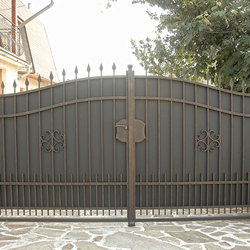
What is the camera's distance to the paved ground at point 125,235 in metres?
3.08

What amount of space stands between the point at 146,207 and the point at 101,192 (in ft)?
2.26

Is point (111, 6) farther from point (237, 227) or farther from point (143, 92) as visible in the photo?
point (237, 227)

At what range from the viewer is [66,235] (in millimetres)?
3387

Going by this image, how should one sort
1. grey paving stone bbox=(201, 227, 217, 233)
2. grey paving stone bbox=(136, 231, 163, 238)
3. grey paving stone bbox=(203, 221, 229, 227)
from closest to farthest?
grey paving stone bbox=(136, 231, 163, 238)
grey paving stone bbox=(201, 227, 217, 233)
grey paving stone bbox=(203, 221, 229, 227)

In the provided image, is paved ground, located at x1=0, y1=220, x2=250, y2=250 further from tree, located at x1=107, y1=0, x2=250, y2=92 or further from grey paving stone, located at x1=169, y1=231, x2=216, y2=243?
tree, located at x1=107, y1=0, x2=250, y2=92

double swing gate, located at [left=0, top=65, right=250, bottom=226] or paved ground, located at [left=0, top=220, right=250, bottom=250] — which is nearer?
paved ground, located at [left=0, top=220, right=250, bottom=250]

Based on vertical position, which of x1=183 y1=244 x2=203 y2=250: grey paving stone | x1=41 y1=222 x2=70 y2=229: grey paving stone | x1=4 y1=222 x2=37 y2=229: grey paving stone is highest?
x1=183 y1=244 x2=203 y2=250: grey paving stone

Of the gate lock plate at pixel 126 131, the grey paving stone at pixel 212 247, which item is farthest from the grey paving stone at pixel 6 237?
the grey paving stone at pixel 212 247

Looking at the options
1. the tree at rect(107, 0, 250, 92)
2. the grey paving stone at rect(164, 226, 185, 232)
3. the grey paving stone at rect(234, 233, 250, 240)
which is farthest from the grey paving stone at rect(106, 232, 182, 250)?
the tree at rect(107, 0, 250, 92)

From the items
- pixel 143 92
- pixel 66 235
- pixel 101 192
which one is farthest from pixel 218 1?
pixel 66 235

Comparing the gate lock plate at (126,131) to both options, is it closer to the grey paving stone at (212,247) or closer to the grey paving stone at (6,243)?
the grey paving stone at (212,247)

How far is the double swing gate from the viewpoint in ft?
12.3

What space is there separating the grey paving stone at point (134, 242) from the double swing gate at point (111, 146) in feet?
1.49

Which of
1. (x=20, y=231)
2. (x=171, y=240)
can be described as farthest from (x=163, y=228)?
(x=20, y=231)
